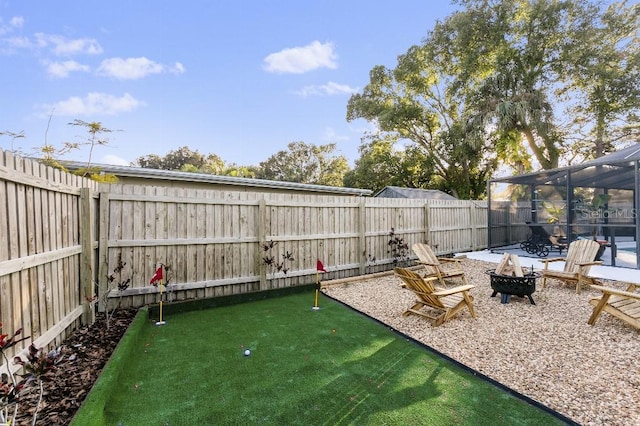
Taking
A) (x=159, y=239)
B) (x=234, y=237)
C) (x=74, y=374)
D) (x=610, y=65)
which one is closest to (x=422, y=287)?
(x=234, y=237)

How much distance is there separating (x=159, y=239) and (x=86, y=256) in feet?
3.48

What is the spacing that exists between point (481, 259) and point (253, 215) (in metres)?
7.10

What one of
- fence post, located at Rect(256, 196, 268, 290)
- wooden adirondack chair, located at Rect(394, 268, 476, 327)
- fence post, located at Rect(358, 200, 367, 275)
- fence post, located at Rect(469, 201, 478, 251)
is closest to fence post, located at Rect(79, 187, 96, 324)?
fence post, located at Rect(256, 196, 268, 290)

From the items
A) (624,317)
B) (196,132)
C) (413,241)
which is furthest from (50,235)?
(196,132)

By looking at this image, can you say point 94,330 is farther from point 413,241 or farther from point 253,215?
point 413,241

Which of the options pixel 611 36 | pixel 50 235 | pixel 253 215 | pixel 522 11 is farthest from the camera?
pixel 522 11

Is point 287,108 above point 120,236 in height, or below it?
above

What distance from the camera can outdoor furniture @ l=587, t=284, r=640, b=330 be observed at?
3.74m

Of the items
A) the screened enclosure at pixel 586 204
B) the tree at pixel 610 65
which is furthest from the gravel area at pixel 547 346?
the tree at pixel 610 65

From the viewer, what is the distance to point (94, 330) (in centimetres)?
357

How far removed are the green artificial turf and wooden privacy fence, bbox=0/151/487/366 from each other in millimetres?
830

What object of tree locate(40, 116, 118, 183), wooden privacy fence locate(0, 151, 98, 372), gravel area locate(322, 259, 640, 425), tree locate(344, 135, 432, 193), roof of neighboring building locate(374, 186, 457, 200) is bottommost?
gravel area locate(322, 259, 640, 425)

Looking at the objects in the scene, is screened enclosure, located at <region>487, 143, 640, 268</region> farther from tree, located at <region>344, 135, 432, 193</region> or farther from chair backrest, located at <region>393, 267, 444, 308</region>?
tree, located at <region>344, 135, 432, 193</region>

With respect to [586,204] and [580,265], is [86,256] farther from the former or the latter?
[586,204]
